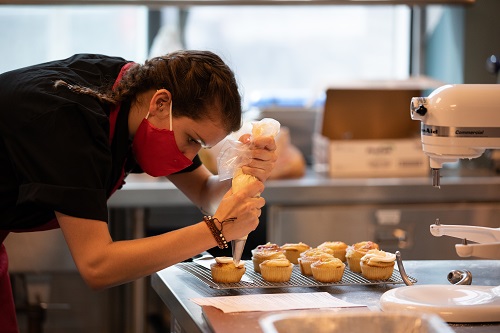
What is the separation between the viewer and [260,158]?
2041 mm

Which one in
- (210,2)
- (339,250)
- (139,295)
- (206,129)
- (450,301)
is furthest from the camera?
(210,2)

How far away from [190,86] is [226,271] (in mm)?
453

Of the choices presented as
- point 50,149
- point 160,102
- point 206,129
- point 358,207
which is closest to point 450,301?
point 206,129

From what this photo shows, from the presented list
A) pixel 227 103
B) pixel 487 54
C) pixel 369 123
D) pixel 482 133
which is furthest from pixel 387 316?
pixel 487 54

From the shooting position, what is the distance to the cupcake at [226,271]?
1.94 metres

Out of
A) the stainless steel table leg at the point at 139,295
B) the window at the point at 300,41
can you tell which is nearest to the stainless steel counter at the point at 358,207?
the stainless steel table leg at the point at 139,295

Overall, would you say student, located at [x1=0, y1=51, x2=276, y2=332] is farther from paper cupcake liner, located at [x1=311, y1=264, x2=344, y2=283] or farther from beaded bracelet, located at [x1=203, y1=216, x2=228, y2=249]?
paper cupcake liner, located at [x1=311, y1=264, x2=344, y2=283]

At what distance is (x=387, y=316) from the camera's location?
1444mm

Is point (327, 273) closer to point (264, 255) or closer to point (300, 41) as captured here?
point (264, 255)

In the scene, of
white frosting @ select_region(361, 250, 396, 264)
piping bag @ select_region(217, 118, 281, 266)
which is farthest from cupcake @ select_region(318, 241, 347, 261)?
piping bag @ select_region(217, 118, 281, 266)

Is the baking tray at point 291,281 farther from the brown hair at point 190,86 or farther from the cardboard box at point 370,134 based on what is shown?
the cardboard box at point 370,134

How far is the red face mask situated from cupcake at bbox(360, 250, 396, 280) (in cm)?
52

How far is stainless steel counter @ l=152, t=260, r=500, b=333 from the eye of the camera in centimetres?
170

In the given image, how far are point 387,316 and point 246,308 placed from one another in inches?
15.0
